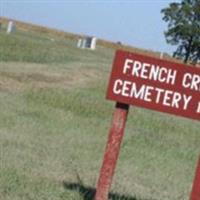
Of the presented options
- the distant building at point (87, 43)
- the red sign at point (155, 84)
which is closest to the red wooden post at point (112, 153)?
the red sign at point (155, 84)

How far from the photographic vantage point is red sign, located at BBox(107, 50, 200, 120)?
286 inches

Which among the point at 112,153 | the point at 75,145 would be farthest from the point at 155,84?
the point at 75,145

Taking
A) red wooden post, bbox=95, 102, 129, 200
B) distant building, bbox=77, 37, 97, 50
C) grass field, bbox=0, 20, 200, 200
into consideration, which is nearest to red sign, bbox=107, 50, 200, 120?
red wooden post, bbox=95, 102, 129, 200

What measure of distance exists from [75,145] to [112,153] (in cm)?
461

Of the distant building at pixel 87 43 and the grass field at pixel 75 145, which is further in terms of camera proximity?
the distant building at pixel 87 43

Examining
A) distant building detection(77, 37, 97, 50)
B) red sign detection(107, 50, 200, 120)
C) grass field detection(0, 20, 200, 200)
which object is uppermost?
distant building detection(77, 37, 97, 50)

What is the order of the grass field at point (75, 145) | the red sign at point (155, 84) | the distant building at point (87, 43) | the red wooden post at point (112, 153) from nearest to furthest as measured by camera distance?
the red sign at point (155, 84) < the red wooden post at point (112, 153) < the grass field at point (75, 145) < the distant building at point (87, 43)

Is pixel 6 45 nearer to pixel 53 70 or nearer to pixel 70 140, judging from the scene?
pixel 53 70

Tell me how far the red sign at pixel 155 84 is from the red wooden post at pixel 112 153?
22 centimetres

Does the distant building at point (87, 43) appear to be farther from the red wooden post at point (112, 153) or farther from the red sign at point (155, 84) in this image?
the red sign at point (155, 84)

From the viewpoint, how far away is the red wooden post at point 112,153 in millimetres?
7551

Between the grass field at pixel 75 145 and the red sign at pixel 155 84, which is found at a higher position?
the red sign at pixel 155 84

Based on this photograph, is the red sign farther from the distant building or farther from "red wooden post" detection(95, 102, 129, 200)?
the distant building

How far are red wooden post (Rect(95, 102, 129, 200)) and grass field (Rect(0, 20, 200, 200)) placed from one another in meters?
0.58
